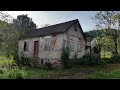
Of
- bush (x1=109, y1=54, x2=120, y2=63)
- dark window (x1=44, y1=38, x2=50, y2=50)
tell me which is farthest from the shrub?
bush (x1=109, y1=54, x2=120, y2=63)

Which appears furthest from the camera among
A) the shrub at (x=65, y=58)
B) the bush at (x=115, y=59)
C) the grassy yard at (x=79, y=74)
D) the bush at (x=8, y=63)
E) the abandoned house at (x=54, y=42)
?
the bush at (x=115, y=59)

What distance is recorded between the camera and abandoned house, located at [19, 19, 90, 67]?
16703 millimetres

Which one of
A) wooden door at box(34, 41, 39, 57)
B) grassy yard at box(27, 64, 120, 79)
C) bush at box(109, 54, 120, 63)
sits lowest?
grassy yard at box(27, 64, 120, 79)

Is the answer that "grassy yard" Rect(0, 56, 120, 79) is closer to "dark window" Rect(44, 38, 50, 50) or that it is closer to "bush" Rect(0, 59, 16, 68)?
"bush" Rect(0, 59, 16, 68)

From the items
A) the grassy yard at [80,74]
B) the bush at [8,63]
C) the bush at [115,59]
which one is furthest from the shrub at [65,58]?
the bush at [115,59]

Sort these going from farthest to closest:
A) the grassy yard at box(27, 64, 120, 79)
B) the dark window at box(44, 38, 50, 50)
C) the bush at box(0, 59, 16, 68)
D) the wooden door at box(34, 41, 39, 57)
Result: the wooden door at box(34, 41, 39, 57) < the dark window at box(44, 38, 50, 50) < the grassy yard at box(27, 64, 120, 79) < the bush at box(0, 59, 16, 68)

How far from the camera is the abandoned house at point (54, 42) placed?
16703 millimetres

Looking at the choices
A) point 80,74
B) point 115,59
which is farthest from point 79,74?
point 115,59

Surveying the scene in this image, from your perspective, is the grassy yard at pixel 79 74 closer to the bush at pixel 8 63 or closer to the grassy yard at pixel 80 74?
the grassy yard at pixel 80 74

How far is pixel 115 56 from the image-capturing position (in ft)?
68.6
